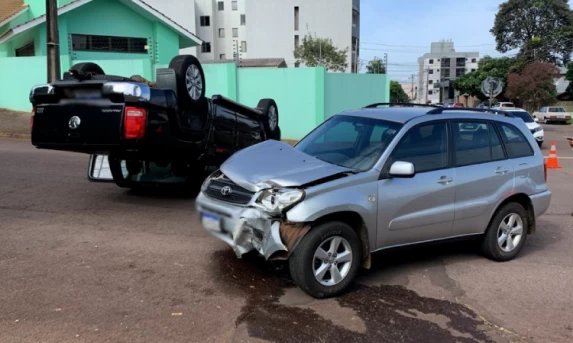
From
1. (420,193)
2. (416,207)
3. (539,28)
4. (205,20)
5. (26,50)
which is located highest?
(205,20)

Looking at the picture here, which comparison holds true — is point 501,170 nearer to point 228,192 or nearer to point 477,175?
point 477,175

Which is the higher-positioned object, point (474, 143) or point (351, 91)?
point (351, 91)

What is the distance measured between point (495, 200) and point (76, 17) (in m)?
22.8

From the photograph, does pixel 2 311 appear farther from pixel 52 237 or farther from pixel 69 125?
pixel 69 125

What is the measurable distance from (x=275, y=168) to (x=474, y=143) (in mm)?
2354

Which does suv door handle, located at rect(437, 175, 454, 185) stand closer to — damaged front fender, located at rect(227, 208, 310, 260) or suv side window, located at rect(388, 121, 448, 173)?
Answer: suv side window, located at rect(388, 121, 448, 173)

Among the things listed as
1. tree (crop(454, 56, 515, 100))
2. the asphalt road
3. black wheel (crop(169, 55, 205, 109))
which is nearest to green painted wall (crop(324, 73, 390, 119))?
Result: black wheel (crop(169, 55, 205, 109))

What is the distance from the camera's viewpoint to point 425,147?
5.19m

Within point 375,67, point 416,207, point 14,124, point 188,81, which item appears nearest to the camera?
point 416,207

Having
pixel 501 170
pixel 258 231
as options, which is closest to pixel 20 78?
pixel 258 231

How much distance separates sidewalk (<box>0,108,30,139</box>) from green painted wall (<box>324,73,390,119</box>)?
10.6 meters

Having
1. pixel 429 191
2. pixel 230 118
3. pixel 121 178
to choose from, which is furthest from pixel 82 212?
pixel 429 191

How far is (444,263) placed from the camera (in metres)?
5.68

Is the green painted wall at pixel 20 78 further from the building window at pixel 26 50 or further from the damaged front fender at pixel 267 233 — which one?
the damaged front fender at pixel 267 233
